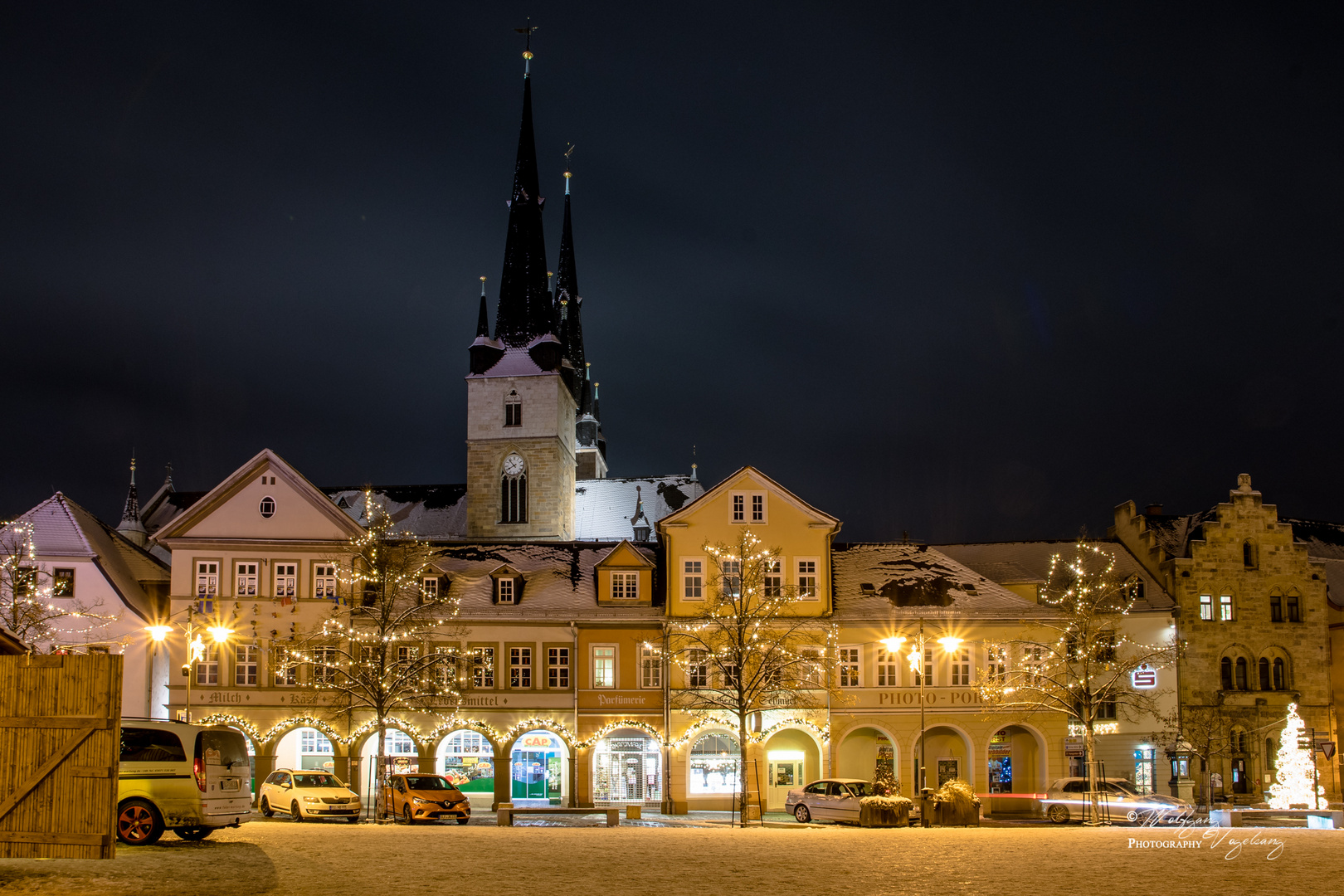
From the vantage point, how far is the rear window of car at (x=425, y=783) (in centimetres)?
3378

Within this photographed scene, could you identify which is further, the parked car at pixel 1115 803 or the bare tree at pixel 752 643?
the bare tree at pixel 752 643

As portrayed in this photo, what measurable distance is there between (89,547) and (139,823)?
29206 mm

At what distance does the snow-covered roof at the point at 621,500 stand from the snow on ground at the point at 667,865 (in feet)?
230

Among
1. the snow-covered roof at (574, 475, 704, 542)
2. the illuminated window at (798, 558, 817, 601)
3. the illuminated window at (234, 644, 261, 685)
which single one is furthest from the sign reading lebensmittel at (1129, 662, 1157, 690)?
the snow-covered roof at (574, 475, 704, 542)

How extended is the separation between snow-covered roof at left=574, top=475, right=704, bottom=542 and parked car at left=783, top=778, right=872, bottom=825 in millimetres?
57514

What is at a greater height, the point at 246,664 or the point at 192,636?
the point at 192,636

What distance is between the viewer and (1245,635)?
48938mm

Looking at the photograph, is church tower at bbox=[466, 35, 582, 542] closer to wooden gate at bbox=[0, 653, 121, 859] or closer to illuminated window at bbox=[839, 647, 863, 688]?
illuminated window at bbox=[839, 647, 863, 688]

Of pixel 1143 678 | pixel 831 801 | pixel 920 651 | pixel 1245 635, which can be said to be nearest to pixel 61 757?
pixel 831 801

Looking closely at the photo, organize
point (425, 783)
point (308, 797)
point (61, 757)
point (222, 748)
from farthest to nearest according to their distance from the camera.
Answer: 1. point (425, 783)
2. point (308, 797)
3. point (222, 748)
4. point (61, 757)

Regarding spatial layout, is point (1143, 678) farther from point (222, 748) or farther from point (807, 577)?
point (222, 748)

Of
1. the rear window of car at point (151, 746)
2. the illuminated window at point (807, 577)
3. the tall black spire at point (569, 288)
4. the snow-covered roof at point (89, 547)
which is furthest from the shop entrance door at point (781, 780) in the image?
the tall black spire at point (569, 288)

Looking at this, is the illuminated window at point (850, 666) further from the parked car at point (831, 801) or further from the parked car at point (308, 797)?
the parked car at point (308, 797)

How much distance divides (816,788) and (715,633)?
29.4 feet
